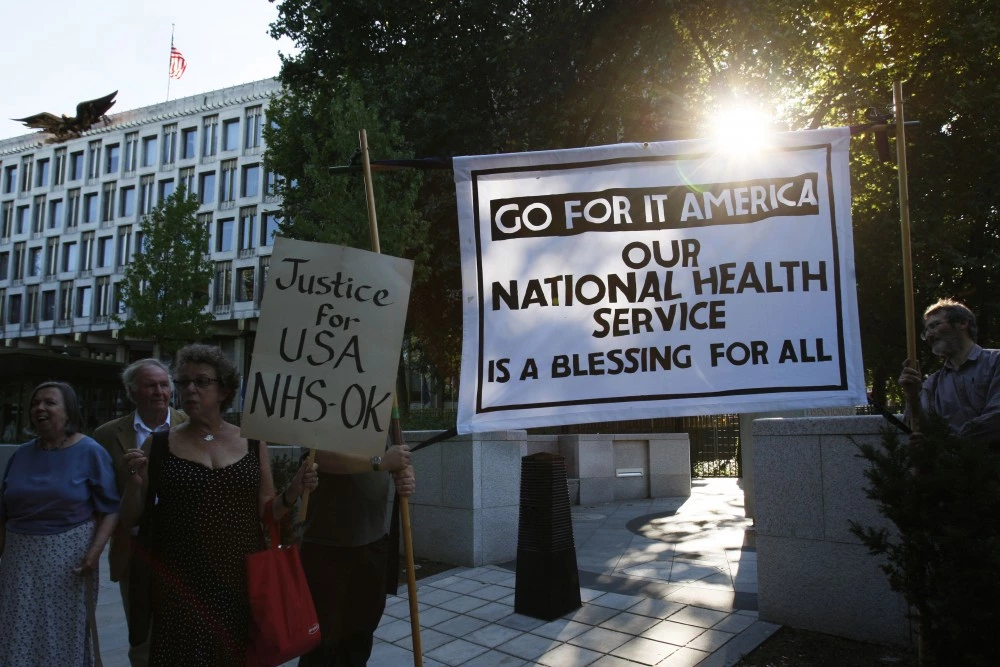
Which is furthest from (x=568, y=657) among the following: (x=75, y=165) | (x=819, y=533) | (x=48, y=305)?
(x=75, y=165)

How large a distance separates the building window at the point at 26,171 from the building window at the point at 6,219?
5.86 ft

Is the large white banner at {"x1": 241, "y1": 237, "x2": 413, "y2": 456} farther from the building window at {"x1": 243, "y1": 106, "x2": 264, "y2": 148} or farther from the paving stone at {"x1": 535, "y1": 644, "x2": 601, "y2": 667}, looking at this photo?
the building window at {"x1": 243, "y1": 106, "x2": 264, "y2": 148}

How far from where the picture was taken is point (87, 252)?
51844 millimetres

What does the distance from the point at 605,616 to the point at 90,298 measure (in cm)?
5422

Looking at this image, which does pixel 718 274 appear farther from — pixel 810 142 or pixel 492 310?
pixel 492 310

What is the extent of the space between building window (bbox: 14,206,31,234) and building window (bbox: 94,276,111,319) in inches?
404

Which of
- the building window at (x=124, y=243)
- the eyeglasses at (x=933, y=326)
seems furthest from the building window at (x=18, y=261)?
the eyeglasses at (x=933, y=326)

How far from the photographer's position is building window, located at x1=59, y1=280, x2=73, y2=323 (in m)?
52.0

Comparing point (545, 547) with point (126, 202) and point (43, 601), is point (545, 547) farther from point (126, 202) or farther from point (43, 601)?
point (126, 202)

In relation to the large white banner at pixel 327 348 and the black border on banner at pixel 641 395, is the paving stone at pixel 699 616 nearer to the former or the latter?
the black border on banner at pixel 641 395

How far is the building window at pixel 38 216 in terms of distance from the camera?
54.6 metres

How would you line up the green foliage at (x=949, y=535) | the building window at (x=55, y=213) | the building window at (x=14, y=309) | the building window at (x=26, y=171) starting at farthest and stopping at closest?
the building window at (x=26, y=171)
the building window at (x=14, y=309)
the building window at (x=55, y=213)
the green foliage at (x=949, y=535)

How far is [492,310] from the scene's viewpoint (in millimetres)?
3318

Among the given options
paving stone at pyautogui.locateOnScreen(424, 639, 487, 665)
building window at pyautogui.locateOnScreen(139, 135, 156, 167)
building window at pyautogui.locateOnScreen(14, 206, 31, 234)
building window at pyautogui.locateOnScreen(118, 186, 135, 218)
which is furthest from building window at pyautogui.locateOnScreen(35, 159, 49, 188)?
paving stone at pyautogui.locateOnScreen(424, 639, 487, 665)
